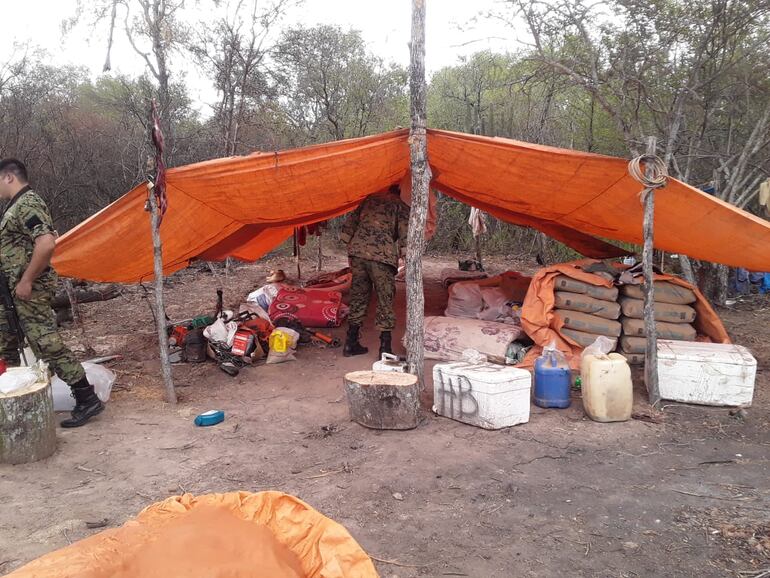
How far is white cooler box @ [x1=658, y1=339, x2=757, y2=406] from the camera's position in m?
4.34

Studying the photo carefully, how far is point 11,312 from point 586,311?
4646 mm

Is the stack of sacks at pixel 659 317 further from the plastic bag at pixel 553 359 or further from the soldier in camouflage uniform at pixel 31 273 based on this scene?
the soldier in camouflage uniform at pixel 31 273

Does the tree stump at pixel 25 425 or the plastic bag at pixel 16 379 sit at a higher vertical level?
the plastic bag at pixel 16 379

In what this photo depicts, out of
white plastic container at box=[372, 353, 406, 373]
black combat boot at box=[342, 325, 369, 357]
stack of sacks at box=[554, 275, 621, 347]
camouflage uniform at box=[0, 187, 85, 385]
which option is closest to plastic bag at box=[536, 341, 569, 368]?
stack of sacks at box=[554, 275, 621, 347]

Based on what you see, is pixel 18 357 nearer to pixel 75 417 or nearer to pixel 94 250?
pixel 75 417

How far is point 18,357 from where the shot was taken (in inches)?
163

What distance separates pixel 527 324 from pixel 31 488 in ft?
13.0

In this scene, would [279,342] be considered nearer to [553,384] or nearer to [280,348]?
[280,348]

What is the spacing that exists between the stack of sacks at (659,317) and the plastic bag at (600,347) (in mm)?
172

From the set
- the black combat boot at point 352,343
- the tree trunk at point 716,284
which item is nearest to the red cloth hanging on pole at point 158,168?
the black combat boot at point 352,343

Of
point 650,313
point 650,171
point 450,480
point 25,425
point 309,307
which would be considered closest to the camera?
point 450,480

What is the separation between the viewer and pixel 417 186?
442cm

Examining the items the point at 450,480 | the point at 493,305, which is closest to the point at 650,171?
the point at 493,305

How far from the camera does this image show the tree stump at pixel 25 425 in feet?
11.0
